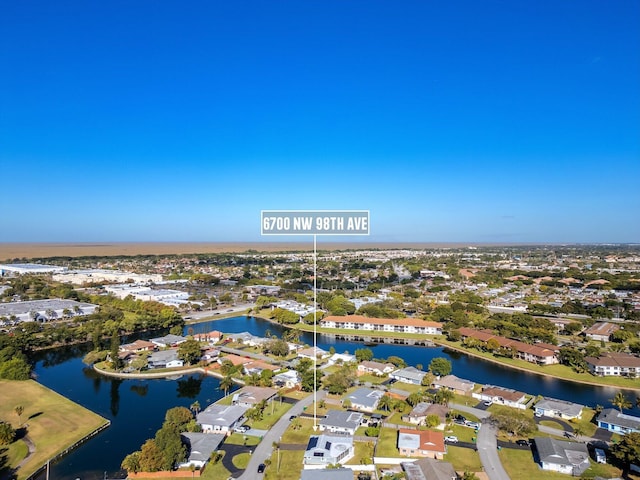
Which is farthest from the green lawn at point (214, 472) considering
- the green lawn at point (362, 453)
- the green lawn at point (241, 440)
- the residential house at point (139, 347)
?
the residential house at point (139, 347)

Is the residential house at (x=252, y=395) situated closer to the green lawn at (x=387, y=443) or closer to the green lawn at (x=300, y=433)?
the green lawn at (x=300, y=433)

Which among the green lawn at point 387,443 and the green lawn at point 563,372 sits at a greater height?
the green lawn at point 387,443

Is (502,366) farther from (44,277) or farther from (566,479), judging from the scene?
(44,277)

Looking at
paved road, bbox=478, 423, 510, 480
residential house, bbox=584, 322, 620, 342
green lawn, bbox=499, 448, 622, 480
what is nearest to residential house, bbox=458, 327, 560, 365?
residential house, bbox=584, 322, 620, 342

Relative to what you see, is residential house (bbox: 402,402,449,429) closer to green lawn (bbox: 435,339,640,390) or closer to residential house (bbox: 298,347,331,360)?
residential house (bbox: 298,347,331,360)

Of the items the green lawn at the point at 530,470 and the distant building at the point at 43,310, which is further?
the distant building at the point at 43,310
